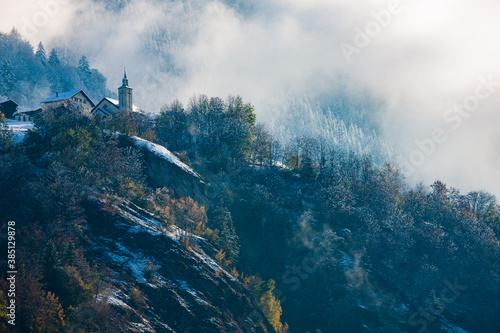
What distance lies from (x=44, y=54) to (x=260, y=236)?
166568 mm

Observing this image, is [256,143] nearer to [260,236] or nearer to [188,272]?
[260,236]

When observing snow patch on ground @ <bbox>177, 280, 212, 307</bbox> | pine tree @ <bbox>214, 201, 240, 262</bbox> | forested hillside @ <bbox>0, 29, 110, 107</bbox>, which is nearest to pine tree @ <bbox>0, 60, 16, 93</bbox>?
forested hillside @ <bbox>0, 29, 110, 107</bbox>

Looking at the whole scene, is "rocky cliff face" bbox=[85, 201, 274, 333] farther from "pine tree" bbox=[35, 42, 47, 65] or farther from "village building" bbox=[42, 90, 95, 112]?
"pine tree" bbox=[35, 42, 47, 65]

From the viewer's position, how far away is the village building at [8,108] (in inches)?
3678

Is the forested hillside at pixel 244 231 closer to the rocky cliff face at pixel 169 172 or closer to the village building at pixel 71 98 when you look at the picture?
the rocky cliff face at pixel 169 172

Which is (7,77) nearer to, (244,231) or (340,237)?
(244,231)

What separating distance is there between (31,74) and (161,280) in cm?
16230

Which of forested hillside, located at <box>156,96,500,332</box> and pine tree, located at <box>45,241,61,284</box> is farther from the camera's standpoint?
forested hillside, located at <box>156,96,500,332</box>

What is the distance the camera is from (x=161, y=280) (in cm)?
5475

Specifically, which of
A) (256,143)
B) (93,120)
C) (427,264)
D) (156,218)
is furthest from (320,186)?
(93,120)

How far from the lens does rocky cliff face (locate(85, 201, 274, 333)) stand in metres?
48.7

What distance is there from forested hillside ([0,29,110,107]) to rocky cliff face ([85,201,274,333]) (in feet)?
422

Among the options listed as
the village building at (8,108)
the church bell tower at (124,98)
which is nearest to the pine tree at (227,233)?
the church bell tower at (124,98)

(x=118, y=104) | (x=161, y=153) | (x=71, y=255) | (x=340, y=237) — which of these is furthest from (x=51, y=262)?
(x=118, y=104)
